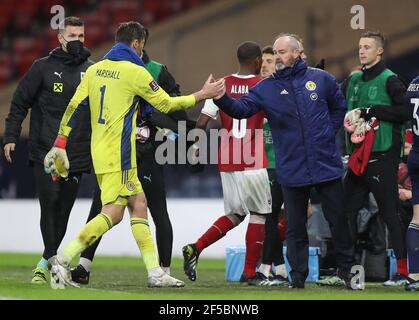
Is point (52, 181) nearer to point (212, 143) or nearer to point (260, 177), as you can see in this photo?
point (260, 177)

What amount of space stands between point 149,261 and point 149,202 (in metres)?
0.97

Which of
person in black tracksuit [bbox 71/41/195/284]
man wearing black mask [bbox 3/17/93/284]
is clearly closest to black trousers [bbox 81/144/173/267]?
person in black tracksuit [bbox 71/41/195/284]

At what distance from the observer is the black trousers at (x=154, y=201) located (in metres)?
9.80

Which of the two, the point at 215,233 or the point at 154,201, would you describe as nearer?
the point at 154,201

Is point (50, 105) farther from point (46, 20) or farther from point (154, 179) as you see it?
point (46, 20)

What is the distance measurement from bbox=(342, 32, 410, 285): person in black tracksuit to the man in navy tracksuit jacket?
358 millimetres

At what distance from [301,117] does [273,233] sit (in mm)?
1444

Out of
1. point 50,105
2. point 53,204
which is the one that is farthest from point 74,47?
point 53,204

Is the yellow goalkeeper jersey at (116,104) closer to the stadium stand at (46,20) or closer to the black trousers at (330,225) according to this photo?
Answer: the black trousers at (330,225)

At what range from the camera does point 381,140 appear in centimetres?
973

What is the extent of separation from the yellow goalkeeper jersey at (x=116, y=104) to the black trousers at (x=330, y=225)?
1.28 m

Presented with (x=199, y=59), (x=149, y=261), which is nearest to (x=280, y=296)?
(x=149, y=261)

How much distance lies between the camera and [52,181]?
33.0ft

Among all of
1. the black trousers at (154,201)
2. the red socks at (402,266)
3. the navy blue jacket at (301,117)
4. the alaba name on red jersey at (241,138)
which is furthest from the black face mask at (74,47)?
the red socks at (402,266)
